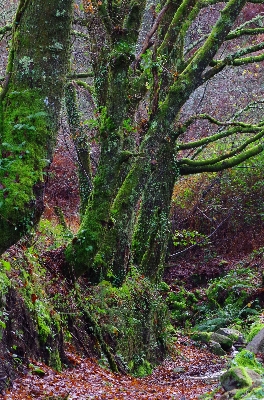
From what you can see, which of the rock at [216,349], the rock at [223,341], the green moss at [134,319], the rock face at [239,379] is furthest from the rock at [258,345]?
the rock face at [239,379]

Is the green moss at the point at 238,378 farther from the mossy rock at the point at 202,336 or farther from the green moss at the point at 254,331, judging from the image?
the mossy rock at the point at 202,336

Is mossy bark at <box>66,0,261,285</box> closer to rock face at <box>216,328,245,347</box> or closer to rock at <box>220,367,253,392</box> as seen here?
rock at <box>220,367,253,392</box>

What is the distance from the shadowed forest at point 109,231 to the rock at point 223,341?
0.12 ft

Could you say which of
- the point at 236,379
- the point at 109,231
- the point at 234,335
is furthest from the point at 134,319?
the point at 234,335

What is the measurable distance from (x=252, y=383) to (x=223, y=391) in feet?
1.94

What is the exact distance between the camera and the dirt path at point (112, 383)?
6181mm

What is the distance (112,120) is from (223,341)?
7695 millimetres

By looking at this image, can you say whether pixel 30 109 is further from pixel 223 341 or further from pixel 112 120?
pixel 223 341

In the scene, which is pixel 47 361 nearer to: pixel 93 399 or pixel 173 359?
pixel 93 399

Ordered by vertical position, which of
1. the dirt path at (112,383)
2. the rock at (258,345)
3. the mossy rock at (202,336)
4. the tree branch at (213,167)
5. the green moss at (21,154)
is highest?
the tree branch at (213,167)

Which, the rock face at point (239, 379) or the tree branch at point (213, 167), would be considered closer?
the rock face at point (239, 379)

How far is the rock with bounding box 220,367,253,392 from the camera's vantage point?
6684mm

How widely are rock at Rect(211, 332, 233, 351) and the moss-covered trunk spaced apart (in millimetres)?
10028

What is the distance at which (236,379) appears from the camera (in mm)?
6820
